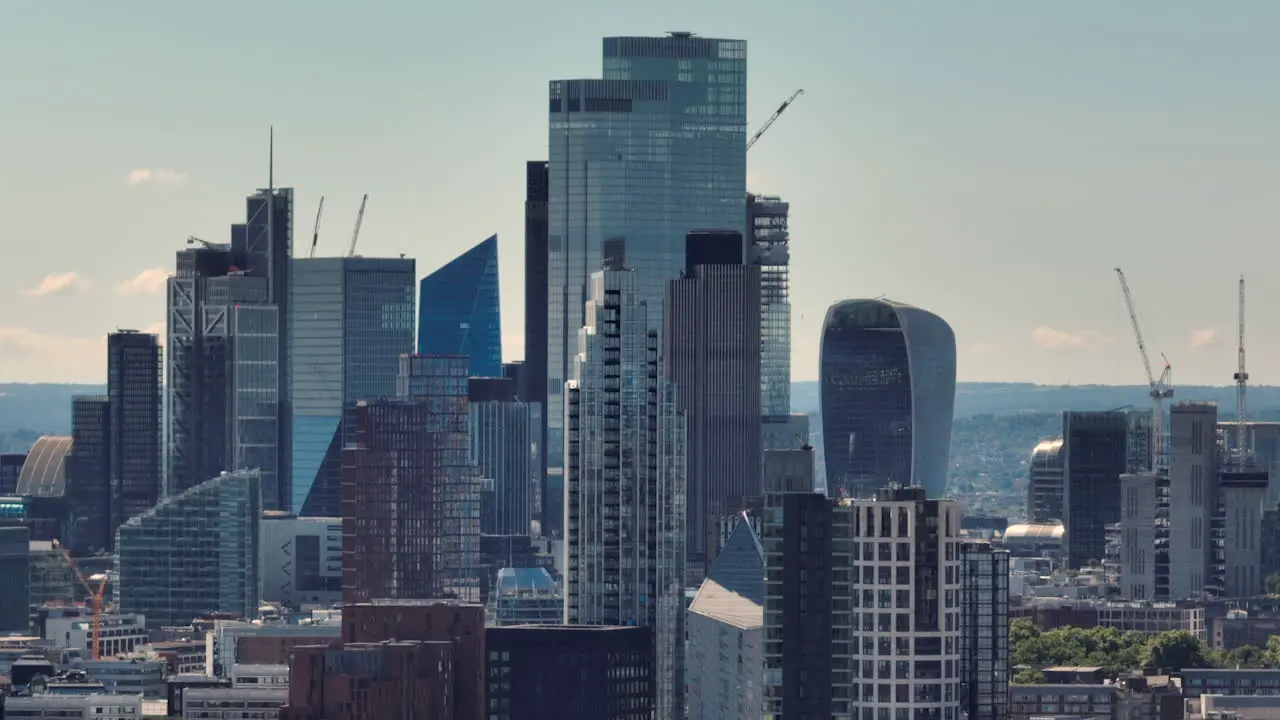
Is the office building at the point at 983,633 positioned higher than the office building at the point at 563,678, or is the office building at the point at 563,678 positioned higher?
the office building at the point at 983,633

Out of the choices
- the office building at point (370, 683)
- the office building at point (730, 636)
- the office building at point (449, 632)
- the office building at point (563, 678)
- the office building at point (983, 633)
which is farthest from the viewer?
the office building at point (563, 678)

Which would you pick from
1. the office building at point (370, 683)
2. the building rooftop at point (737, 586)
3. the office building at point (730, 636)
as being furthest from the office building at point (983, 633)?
the office building at point (370, 683)

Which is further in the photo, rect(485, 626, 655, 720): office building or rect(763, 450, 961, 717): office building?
rect(485, 626, 655, 720): office building

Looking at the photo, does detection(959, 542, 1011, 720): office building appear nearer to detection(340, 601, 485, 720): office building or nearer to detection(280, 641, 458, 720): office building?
detection(340, 601, 485, 720): office building

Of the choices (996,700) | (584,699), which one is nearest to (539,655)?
(584,699)

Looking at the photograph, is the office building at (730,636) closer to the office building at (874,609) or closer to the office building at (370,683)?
the office building at (874,609)

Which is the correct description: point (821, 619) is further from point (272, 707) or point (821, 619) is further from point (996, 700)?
point (272, 707)

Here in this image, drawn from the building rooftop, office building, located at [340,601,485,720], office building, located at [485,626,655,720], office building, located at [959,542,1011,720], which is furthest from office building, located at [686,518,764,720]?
office building, located at [340,601,485,720]
